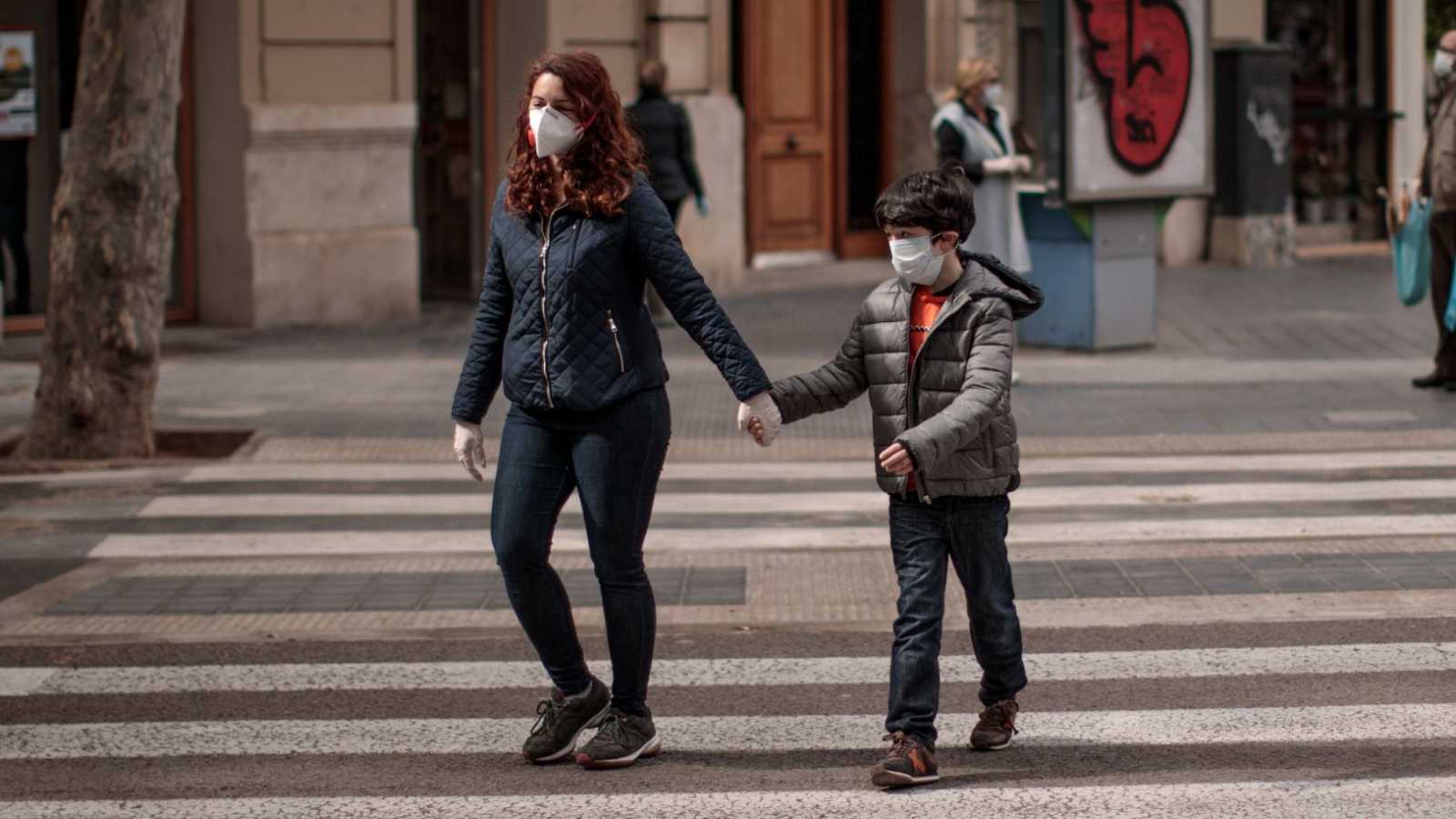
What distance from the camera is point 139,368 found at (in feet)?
39.3

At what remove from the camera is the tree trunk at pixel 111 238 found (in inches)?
464

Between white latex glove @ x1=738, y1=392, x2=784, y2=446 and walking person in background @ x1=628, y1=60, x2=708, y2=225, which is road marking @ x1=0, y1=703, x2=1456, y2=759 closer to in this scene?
white latex glove @ x1=738, y1=392, x2=784, y2=446

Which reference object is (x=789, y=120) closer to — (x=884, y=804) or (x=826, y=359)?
(x=826, y=359)

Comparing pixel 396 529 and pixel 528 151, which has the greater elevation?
pixel 528 151

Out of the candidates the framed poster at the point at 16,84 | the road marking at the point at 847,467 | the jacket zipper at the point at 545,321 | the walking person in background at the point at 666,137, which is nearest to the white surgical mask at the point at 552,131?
the jacket zipper at the point at 545,321

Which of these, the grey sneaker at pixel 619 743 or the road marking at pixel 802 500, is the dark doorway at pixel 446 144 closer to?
the road marking at pixel 802 500

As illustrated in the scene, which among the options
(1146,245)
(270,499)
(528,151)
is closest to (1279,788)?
(528,151)

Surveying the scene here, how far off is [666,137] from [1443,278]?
5.40m

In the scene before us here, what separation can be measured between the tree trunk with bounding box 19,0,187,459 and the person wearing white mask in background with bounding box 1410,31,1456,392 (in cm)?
647

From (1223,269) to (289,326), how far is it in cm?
813

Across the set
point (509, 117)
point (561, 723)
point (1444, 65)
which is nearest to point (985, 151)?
point (1444, 65)

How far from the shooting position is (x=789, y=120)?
70.8 feet

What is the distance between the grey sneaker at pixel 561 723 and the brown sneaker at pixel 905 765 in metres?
0.76

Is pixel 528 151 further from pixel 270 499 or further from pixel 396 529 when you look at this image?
pixel 270 499
